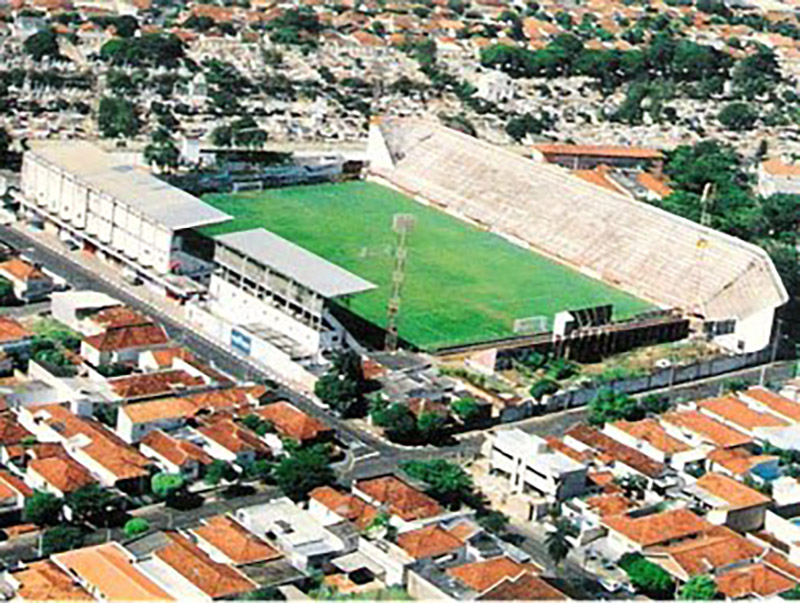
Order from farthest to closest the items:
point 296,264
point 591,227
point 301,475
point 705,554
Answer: point 591,227 < point 296,264 < point 301,475 < point 705,554

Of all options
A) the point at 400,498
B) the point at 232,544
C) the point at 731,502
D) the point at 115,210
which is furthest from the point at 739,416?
the point at 115,210

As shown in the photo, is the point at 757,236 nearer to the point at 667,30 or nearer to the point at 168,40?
the point at 168,40

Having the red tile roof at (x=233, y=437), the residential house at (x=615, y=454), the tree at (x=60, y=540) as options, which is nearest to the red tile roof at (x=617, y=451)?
the residential house at (x=615, y=454)

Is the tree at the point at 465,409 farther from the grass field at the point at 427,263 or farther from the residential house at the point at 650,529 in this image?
the residential house at the point at 650,529

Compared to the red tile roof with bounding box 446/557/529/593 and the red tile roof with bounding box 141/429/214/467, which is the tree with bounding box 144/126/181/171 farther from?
the red tile roof with bounding box 446/557/529/593

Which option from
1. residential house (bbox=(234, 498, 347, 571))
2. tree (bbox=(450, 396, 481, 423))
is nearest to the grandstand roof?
tree (bbox=(450, 396, 481, 423))

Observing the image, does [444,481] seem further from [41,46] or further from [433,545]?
[41,46]
